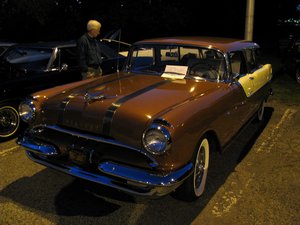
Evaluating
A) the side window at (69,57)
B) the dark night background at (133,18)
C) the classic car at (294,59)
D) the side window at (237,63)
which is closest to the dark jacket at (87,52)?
the side window at (69,57)

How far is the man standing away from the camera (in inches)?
217

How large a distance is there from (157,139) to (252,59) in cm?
293

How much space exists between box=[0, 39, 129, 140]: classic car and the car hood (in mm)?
1646

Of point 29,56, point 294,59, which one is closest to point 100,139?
point 29,56

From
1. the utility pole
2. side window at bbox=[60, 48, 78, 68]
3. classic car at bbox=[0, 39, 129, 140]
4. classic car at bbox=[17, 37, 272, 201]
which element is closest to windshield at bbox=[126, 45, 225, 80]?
classic car at bbox=[17, 37, 272, 201]

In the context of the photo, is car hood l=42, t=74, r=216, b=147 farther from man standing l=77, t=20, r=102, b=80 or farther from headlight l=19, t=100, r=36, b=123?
man standing l=77, t=20, r=102, b=80

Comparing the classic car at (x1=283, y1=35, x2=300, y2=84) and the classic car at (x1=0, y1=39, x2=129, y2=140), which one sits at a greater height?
the classic car at (x1=0, y1=39, x2=129, y2=140)

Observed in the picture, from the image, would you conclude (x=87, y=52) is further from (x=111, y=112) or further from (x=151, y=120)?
(x=151, y=120)

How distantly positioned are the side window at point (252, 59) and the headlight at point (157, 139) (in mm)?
2505

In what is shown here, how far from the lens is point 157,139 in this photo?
114 inches

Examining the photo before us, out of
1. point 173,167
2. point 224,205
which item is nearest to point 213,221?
point 224,205

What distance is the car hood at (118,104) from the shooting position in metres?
3.01

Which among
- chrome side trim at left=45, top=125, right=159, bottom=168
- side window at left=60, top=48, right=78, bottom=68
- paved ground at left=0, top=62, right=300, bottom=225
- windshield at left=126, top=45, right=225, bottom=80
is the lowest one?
paved ground at left=0, top=62, right=300, bottom=225

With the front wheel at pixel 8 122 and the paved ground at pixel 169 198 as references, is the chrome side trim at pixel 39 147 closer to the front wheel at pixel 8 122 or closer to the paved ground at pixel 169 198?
the paved ground at pixel 169 198
